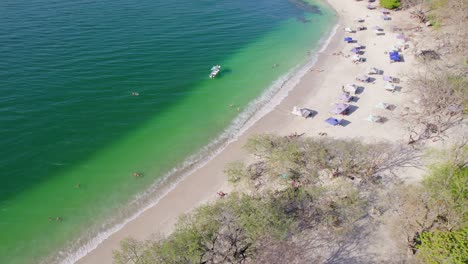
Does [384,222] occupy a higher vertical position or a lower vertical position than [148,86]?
lower

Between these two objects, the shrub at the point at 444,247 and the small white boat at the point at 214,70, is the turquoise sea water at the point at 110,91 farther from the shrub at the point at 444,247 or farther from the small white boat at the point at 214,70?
the shrub at the point at 444,247

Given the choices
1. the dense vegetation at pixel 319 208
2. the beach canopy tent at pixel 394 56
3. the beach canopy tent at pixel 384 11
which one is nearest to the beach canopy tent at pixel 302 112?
the dense vegetation at pixel 319 208

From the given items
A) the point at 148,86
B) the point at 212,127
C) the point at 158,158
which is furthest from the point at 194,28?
the point at 158,158

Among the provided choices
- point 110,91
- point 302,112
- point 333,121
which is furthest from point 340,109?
point 110,91

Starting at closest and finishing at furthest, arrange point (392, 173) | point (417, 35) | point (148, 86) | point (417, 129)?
point (392, 173)
point (417, 129)
point (148, 86)
point (417, 35)

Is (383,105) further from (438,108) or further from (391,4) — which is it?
(391,4)

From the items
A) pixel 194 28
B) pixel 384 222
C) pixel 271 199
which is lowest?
pixel 384 222

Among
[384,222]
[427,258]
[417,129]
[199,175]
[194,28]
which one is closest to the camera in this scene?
[427,258]

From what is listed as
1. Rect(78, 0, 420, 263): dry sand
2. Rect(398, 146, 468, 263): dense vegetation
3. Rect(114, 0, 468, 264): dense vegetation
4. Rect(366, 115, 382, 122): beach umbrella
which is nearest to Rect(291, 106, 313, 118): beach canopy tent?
Rect(78, 0, 420, 263): dry sand

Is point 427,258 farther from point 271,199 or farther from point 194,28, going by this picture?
point 194,28
